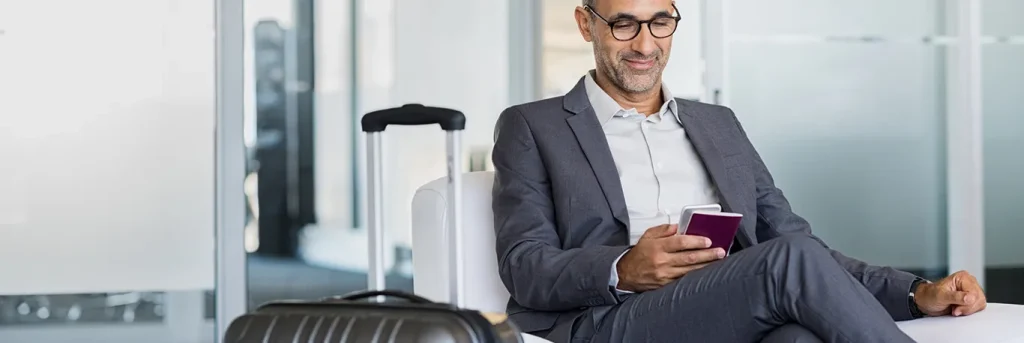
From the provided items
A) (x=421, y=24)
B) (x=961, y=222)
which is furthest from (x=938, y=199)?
(x=421, y=24)

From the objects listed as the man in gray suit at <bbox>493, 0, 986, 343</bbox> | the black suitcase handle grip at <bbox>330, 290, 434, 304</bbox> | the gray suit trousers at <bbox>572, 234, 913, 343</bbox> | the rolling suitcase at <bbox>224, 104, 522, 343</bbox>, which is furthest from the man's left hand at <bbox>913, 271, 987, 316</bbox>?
the black suitcase handle grip at <bbox>330, 290, 434, 304</bbox>

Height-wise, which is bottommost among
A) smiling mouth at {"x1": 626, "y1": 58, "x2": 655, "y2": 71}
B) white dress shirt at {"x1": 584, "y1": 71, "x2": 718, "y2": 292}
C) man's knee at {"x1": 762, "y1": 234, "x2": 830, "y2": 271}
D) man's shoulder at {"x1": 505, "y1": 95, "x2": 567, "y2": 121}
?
man's knee at {"x1": 762, "y1": 234, "x2": 830, "y2": 271}

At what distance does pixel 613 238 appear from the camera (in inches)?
79.8

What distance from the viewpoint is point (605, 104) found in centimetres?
220

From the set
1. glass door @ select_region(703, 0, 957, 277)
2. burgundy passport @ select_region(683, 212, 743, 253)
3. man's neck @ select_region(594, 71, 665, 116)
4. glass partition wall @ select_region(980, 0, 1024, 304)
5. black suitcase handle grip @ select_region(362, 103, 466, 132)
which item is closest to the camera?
black suitcase handle grip @ select_region(362, 103, 466, 132)

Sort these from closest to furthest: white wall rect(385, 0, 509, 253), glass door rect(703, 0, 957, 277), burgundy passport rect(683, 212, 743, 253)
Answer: burgundy passport rect(683, 212, 743, 253) < glass door rect(703, 0, 957, 277) < white wall rect(385, 0, 509, 253)

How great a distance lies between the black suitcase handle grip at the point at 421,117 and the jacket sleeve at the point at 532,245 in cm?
40

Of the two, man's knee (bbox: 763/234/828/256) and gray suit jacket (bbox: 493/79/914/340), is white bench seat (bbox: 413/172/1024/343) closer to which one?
gray suit jacket (bbox: 493/79/914/340)

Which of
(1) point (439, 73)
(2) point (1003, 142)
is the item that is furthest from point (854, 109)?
(1) point (439, 73)

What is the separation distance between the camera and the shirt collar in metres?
2.19

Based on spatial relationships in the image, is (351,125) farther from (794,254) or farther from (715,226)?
(794,254)

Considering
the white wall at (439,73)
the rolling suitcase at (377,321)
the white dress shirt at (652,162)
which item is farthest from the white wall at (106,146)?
the rolling suitcase at (377,321)

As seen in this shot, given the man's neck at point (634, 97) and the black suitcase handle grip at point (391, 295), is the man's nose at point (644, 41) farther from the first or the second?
the black suitcase handle grip at point (391, 295)

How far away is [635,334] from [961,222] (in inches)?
130
